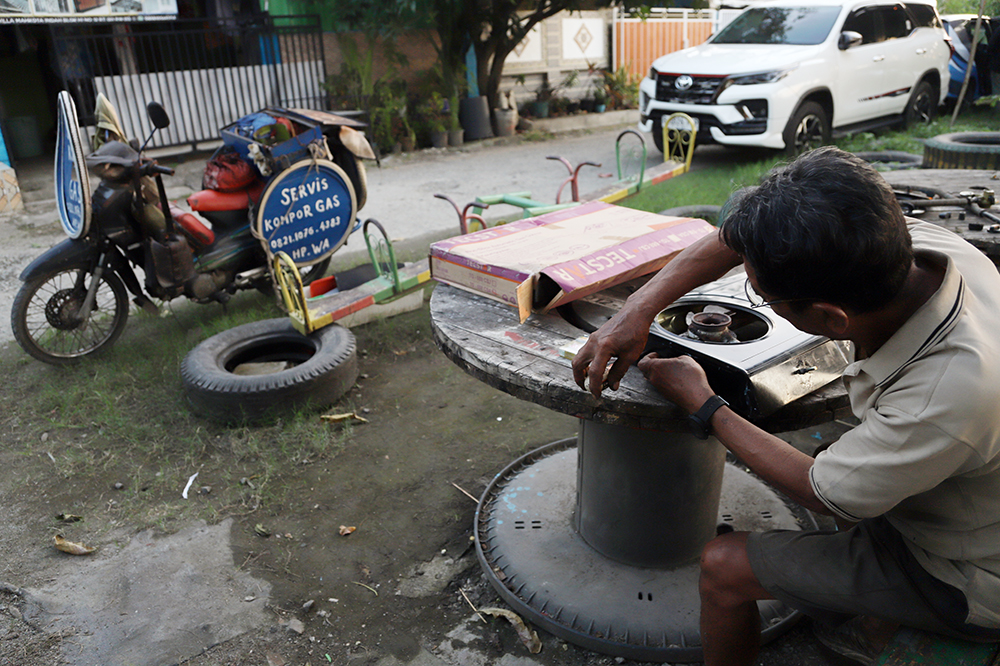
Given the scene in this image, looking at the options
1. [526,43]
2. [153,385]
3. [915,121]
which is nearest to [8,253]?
[153,385]

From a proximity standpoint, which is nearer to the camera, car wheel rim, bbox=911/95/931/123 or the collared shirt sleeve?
the collared shirt sleeve

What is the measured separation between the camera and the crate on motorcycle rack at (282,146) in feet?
13.1

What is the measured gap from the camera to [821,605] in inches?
57.4

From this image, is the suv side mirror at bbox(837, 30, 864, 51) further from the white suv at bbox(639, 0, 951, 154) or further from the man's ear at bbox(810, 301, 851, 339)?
the man's ear at bbox(810, 301, 851, 339)

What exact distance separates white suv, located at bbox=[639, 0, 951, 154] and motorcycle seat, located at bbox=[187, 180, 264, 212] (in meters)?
5.14

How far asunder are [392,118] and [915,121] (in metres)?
7.07

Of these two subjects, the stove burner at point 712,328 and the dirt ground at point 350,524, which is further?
the dirt ground at point 350,524

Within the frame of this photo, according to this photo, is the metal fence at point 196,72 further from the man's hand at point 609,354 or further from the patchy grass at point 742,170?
the man's hand at point 609,354

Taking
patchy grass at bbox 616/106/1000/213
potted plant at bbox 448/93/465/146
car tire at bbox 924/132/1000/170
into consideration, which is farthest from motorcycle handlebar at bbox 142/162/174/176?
potted plant at bbox 448/93/465/146

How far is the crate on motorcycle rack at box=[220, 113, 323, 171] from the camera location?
399 centimetres

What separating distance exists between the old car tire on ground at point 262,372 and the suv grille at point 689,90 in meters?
5.42

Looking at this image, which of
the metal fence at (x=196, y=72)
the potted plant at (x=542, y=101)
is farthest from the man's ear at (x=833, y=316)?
the potted plant at (x=542, y=101)

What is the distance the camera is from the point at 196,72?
28.2 ft

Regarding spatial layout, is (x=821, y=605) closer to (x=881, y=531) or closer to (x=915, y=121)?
(x=881, y=531)
